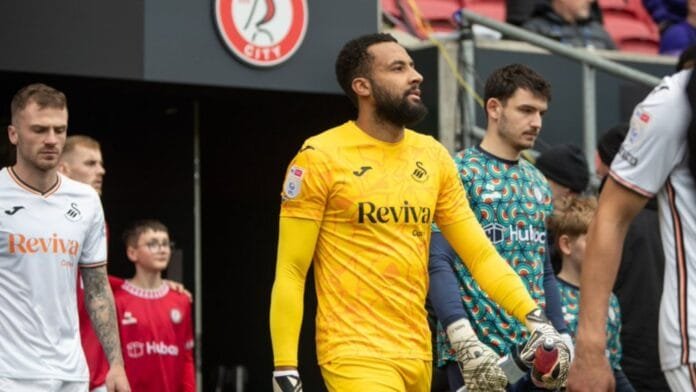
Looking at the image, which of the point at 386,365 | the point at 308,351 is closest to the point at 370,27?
the point at 308,351

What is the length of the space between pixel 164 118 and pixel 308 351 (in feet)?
6.84

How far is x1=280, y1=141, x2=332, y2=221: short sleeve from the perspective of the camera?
638cm

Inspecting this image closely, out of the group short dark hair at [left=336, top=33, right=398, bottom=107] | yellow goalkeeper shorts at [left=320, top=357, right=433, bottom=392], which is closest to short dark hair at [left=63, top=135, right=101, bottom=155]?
short dark hair at [left=336, top=33, right=398, bottom=107]

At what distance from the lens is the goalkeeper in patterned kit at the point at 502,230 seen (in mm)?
6996

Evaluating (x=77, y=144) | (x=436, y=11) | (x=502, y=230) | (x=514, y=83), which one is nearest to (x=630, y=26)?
(x=436, y=11)

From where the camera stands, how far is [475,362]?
256 inches

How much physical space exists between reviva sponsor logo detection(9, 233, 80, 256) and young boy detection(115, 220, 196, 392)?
2.44 metres

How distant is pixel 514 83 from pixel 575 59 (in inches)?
112

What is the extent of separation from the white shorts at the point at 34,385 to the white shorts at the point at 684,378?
3.44 meters

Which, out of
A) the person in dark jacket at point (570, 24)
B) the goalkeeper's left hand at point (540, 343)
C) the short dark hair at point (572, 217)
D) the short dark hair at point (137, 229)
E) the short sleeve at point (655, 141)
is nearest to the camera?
the short sleeve at point (655, 141)

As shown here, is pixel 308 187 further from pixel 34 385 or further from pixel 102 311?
pixel 34 385

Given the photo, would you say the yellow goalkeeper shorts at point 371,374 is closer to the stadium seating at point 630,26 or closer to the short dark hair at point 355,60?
the short dark hair at point 355,60

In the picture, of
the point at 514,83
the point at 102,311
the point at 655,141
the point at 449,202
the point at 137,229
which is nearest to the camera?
the point at 655,141

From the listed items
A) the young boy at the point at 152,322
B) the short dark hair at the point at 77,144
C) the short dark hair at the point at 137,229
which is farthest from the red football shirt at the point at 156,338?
the short dark hair at the point at 77,144
